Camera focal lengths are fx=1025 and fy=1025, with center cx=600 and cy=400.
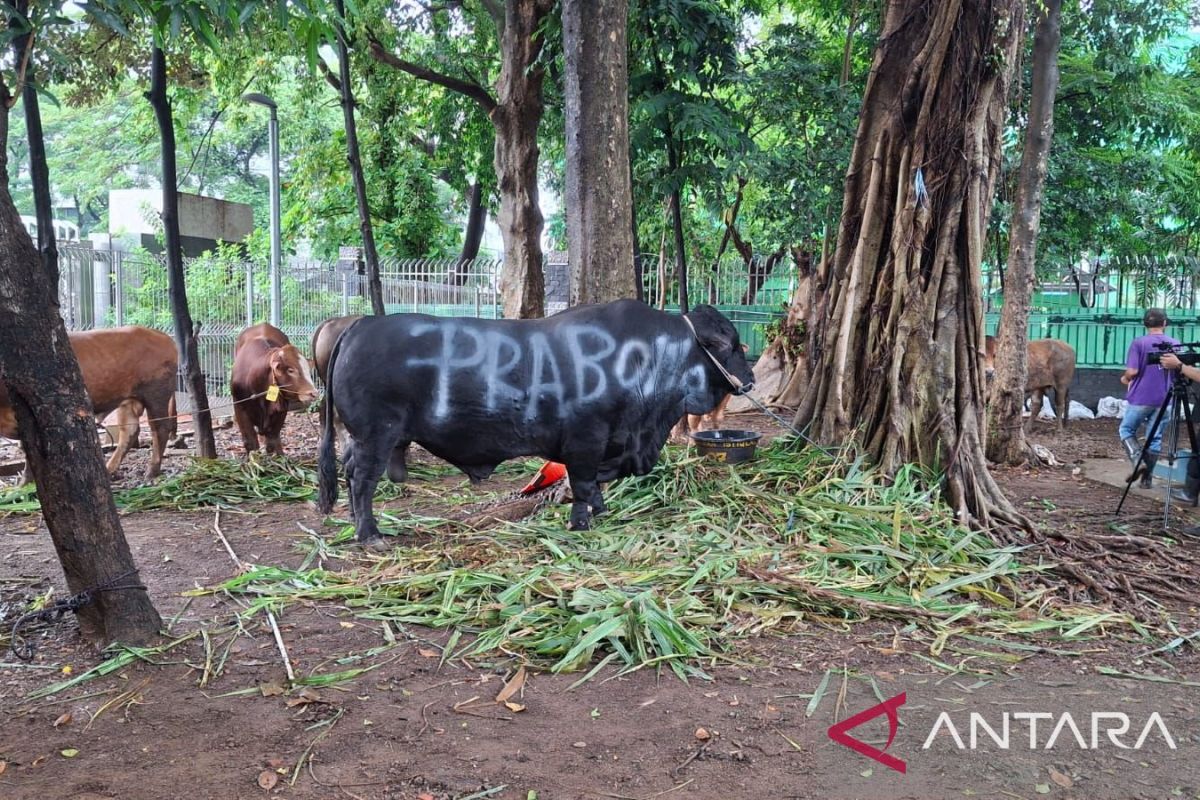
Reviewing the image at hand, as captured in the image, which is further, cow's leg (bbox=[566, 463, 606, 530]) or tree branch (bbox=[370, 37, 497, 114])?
tree branch (bbox=[370, 37, 497, 114])

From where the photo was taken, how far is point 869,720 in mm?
4223

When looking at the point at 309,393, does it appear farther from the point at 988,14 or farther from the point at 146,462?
the point at 988,14

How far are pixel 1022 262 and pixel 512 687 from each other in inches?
344

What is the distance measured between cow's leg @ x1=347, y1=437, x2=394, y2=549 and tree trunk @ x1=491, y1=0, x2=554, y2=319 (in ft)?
19.5

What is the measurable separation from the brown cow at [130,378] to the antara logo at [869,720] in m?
7.72

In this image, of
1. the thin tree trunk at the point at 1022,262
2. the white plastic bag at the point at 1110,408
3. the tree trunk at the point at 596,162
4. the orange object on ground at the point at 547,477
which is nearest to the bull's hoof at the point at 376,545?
the orange object on ground at the point at 547,477

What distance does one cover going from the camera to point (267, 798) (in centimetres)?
352


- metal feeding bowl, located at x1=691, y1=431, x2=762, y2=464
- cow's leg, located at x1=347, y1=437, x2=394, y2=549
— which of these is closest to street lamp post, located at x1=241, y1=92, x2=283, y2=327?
metal feeding bowl, located at x1=691, y1=431, x2=762, y2=464

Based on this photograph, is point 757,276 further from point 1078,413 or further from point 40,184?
point 40,184

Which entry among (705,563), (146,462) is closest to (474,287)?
(146,462)

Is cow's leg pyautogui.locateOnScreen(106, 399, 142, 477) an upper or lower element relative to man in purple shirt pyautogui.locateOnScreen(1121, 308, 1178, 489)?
lower

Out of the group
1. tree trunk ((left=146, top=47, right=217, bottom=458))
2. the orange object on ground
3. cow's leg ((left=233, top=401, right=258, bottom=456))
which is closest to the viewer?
the orange object on ground

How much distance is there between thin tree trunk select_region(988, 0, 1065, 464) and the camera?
10875 millimetres

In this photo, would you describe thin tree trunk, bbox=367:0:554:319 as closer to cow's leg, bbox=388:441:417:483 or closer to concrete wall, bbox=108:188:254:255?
concrete wall, bbox=108:188:254:255
